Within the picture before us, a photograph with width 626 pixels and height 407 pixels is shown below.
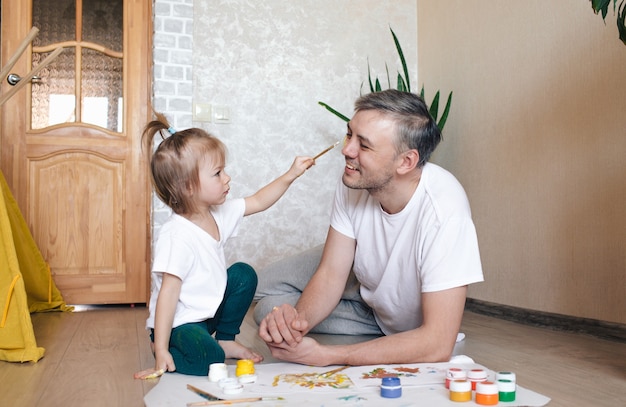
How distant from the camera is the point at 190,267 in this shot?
1673 mm

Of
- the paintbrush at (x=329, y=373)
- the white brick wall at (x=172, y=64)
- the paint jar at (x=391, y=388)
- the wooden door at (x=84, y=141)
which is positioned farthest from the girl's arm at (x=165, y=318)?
the wooden door at (x=84, y=141)

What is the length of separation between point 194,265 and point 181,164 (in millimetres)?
281

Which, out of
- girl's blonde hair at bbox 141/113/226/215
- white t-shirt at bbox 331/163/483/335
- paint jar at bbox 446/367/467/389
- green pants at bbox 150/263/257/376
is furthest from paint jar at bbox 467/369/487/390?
girl's blonde hair at bbox 141/113/226/215

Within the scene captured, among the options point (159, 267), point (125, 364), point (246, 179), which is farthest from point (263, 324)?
point (246, 179)

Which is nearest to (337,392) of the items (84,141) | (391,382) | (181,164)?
(391,382)

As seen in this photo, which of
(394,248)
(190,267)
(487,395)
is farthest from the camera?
(394,248)

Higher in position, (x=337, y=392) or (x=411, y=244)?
(x=411, y=244)

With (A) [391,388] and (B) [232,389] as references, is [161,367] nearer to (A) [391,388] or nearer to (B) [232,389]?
(B) [232,389]

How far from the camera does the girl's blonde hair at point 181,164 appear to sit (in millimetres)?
1705

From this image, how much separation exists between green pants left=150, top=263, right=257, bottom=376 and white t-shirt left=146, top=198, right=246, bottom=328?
5 cm

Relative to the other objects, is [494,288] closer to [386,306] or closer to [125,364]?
[386,306]

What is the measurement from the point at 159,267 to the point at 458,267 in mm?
770

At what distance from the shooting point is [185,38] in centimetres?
342

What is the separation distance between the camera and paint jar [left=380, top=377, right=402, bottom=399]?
129cm
